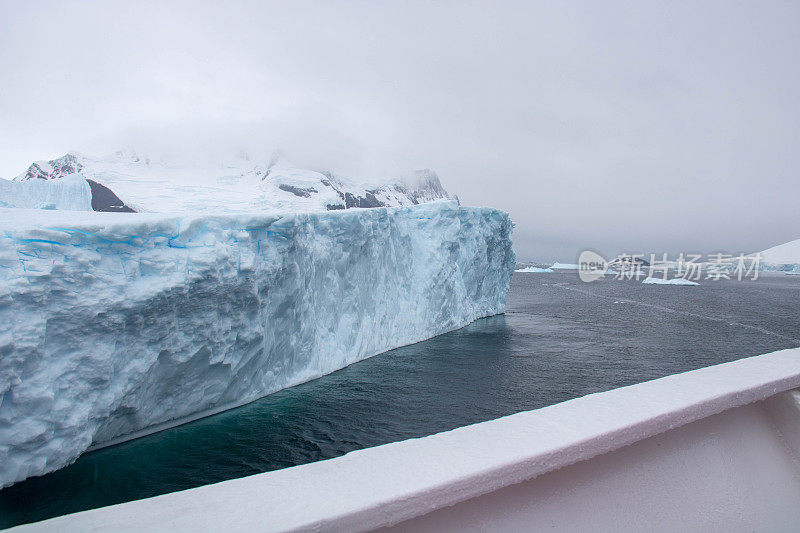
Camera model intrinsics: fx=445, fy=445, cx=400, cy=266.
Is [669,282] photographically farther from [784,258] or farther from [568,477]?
[784,258]

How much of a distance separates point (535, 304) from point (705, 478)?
27.6 meters

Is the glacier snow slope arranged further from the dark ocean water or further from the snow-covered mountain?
the dark ocean water

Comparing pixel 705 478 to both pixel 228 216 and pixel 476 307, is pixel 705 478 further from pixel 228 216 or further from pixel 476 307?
pixel 476 307

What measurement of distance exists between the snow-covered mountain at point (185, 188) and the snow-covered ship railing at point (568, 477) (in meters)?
12.7

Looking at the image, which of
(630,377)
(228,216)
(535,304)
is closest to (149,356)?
(228,216)

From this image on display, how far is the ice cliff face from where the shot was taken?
4.70m

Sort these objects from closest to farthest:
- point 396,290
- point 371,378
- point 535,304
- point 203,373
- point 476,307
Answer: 1. point 203,373
2. point 371,378
3. point 396,290
4. point 476,307
5. point 535,304

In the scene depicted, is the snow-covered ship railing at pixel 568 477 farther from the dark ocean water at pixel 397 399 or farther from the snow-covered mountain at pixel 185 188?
the snow-covered mountain at pixel 185 188

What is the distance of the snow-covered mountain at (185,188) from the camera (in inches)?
793

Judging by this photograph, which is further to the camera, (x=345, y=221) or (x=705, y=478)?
(x=345, y=221)

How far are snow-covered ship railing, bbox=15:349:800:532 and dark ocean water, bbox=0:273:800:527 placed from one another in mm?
5075

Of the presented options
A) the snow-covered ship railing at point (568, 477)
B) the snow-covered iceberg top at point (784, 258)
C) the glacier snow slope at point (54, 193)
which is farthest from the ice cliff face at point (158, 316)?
the snow-covered iceberg top at point (784, 258)

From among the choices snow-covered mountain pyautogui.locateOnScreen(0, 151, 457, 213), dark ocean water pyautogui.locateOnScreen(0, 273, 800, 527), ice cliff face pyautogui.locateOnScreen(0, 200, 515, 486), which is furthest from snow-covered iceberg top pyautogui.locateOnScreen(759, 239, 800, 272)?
ice cliff face pyautogui.locateOnScreen(0, 200, 515, 486)

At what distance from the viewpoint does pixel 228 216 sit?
6.97 meters
